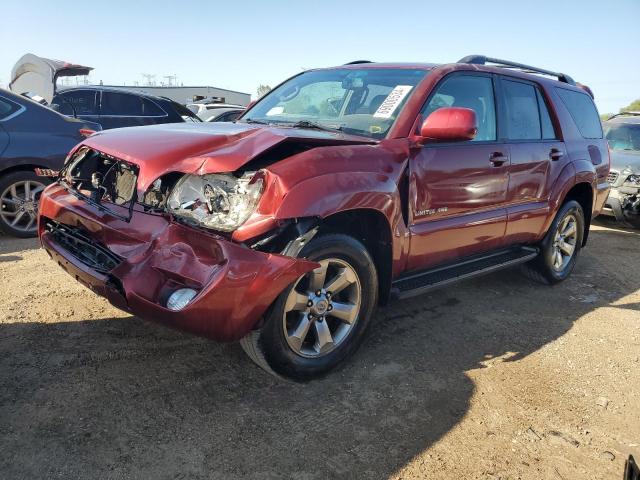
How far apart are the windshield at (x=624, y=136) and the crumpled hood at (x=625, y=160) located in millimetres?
377

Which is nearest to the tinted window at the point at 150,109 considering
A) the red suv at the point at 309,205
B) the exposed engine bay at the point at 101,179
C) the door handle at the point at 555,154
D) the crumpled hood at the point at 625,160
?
the red suv at the point at 309,205

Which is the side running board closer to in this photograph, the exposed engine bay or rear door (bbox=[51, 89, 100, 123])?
the exposed engine bay

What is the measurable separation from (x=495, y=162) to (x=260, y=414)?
2484 millimetres

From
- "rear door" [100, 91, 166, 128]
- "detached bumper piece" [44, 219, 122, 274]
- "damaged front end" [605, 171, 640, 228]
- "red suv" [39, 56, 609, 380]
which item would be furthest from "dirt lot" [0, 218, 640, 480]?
"rear door" [100, 91, 166, 128]

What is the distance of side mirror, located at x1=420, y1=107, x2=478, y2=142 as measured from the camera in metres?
3.08

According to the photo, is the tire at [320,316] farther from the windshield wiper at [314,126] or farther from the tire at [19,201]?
the tire at [19,201]

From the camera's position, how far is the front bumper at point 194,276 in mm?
2420

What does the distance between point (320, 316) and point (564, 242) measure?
337 cm

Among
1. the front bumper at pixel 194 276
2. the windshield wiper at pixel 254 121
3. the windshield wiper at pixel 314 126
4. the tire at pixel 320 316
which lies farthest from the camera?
the windshield wiper at pixel 254 121

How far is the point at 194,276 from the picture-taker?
246 cm

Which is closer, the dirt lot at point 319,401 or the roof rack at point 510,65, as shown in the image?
the dirt lot at point 319,401

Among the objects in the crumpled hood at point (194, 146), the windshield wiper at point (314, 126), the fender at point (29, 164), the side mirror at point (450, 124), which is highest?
the side mirror at point (450, 124)

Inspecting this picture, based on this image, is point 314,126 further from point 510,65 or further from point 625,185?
point 625,185

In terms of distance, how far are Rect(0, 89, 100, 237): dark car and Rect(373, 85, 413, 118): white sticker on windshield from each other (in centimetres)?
325
